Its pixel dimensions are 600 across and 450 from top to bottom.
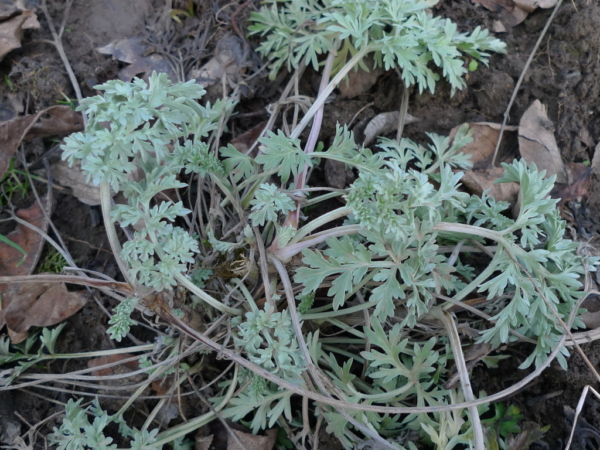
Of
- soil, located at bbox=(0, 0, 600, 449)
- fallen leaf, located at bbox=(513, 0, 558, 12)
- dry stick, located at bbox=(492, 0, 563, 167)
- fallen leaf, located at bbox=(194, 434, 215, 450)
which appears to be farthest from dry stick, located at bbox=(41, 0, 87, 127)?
fallen leaf, located at bbox=(513, 0, 558, 12)

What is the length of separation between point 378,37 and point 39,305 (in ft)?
7.55

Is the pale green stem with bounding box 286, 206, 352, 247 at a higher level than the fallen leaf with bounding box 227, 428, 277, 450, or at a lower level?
higher

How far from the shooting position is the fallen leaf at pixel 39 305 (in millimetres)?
2432

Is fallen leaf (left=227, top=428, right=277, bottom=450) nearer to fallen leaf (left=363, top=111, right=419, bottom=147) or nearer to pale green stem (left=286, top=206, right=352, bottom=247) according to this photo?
pale green stem (left=286, top=206, right=352, bottom=247)

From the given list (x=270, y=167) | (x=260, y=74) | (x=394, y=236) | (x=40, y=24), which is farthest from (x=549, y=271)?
(x=40, y=24)

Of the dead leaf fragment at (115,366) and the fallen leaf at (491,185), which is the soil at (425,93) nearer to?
the dead leaf fragment at (115,366)

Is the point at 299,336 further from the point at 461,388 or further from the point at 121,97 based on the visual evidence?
the point at 121,97

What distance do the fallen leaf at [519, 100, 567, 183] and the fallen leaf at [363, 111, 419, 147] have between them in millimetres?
613

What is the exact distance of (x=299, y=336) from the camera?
194cm

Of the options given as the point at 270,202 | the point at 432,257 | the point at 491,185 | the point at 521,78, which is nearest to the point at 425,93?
the point at 521,78

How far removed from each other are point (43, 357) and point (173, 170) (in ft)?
4.01

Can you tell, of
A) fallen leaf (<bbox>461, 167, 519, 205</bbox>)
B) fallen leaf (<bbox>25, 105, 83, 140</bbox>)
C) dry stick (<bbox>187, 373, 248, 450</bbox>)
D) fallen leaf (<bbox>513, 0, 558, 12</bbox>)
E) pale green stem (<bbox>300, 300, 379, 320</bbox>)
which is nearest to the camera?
pale green stem (<bbox>300, 300, 379, 320</bbox>)

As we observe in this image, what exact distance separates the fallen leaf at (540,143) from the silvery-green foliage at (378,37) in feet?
1.38

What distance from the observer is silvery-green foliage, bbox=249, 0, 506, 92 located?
233cm
